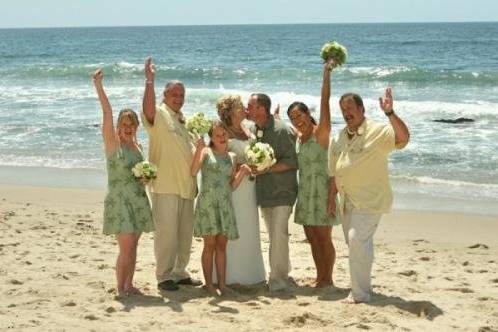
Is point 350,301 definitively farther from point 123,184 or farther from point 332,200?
point 123,184

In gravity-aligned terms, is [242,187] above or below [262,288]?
above

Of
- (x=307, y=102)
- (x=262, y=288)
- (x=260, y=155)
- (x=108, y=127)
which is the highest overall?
(x=307, y=102)

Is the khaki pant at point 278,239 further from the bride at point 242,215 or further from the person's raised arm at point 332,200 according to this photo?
the person's raised arm at point 332,200

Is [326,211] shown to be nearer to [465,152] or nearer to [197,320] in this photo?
[197,320]

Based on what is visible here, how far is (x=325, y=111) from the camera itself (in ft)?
23.1

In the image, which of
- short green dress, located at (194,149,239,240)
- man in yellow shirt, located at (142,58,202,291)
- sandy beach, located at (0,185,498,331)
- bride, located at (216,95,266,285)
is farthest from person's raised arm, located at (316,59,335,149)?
sandy beach, located at (0,185,498,331)

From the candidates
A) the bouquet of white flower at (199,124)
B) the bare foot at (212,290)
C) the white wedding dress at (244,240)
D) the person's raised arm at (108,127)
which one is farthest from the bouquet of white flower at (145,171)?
the bare foot at (212,290)

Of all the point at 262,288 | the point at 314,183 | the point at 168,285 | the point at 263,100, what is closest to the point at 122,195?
the point at 168,285

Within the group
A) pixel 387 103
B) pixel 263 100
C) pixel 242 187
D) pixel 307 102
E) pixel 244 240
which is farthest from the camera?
pixel 307 102

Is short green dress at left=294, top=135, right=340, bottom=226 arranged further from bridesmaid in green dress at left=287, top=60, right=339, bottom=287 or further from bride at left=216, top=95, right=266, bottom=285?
bride at left=216, top=95, right=266, bottom=285

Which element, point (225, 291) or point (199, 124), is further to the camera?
point (225, 291)

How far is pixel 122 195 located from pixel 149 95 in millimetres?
912

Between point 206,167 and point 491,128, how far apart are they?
1481cm

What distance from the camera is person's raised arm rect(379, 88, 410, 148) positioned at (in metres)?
6.56
